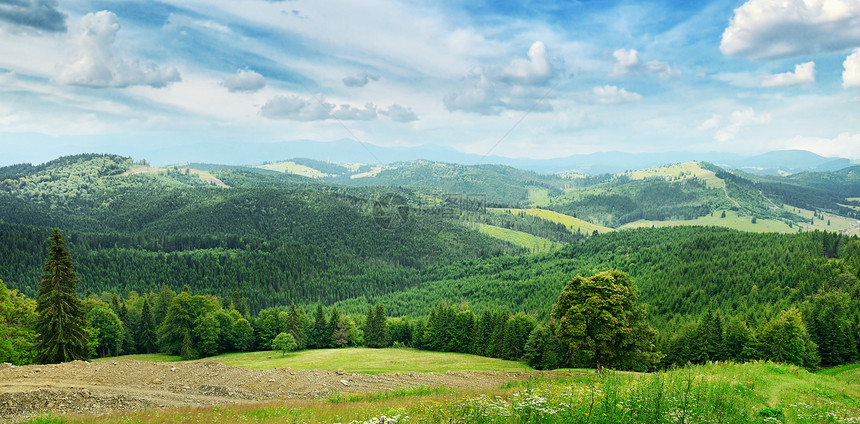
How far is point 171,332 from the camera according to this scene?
7075 centimetres

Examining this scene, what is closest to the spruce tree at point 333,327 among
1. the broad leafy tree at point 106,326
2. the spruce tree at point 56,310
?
the broad leafy tree at point 106,326

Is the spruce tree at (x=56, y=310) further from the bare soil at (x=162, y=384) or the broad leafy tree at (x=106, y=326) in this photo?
the broad leafy tree at (x=106, y=326)

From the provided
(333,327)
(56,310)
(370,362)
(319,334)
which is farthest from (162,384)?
(319,334)

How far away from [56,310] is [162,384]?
22.4m

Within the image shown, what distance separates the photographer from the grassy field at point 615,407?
12297 millimetres

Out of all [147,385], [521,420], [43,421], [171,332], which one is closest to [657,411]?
[521,420]

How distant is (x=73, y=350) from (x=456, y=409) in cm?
4701

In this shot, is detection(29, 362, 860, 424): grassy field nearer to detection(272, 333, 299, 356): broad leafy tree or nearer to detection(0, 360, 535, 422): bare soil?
detection(0, 360, 535, 422): bare soil

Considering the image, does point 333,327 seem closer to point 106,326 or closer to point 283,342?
point 283,342

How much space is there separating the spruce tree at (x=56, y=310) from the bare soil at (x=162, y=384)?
43.3ft

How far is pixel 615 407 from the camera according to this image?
12.0 meters

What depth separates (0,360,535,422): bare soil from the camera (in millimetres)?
19391

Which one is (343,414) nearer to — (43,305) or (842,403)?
(842,403)

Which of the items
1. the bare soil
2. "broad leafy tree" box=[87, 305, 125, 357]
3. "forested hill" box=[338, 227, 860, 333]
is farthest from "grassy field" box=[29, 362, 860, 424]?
"broad leafy tree" box=[87, 305, 125, 357]
